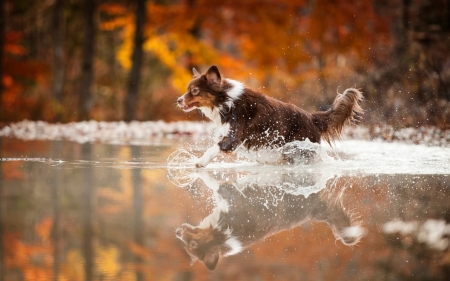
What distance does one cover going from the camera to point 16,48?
23.8 m

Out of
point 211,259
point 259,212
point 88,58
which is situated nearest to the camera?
point 211,259

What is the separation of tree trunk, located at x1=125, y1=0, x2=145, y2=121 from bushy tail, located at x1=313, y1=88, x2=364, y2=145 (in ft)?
42.9

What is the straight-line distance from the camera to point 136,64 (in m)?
23.2

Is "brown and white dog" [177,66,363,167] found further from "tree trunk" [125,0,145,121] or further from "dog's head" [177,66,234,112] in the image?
"tree trunk" [125,0,145,121]

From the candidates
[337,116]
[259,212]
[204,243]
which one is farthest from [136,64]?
[204,243]

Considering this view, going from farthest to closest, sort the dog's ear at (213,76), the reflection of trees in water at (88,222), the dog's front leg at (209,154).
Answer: the dog's ear at (213,76) → the dog's front leg at (209,154) → the reflection of trees in water at (88,222)

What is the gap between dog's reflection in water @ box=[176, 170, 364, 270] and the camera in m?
4.93

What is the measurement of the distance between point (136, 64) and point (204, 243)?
18818mm

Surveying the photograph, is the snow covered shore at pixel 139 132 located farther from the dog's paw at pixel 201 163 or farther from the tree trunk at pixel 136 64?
the dog's paw at pixel 201 163

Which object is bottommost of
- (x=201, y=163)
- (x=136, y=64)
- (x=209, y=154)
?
(x=201, y=163)

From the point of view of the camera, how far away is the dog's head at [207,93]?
9.59 m

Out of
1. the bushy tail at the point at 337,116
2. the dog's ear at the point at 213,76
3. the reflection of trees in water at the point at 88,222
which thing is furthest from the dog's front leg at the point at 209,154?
the bushy tail at the point at 337,116

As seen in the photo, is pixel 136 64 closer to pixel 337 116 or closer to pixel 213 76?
pixel 337 116

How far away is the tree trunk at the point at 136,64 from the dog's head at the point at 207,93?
13.3 metres
